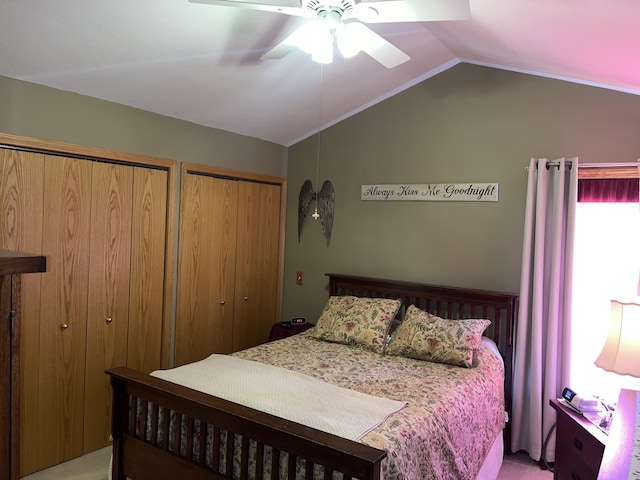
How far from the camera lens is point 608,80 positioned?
2740 mm

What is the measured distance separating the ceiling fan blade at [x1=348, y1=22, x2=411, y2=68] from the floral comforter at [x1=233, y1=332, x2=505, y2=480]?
157cm

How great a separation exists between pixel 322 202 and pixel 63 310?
214 cm


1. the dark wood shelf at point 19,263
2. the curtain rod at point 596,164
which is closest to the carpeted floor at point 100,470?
the curtain rod at point 596,164

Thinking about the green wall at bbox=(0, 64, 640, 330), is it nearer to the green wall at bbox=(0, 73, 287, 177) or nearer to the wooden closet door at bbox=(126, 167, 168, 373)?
the green wall at bbox=(0, 73, 287, 177)

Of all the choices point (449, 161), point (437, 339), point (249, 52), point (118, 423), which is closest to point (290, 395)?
point (118, 423)

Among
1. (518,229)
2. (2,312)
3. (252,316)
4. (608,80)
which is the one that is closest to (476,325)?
(518,229)

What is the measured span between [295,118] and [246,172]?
0.60 metres

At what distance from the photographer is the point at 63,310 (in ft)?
9.21

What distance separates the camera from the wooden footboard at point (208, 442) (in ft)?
5.30

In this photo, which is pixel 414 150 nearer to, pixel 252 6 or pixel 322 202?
pixel 322 202

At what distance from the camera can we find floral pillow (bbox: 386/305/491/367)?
2.79m

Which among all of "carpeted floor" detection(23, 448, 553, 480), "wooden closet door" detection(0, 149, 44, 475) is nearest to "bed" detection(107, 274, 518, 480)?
"carpeted floor" detection(23, 448, 553, 480)

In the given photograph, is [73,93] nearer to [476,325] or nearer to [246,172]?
[246,172]

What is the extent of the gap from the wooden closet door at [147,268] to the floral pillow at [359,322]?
113 centimetres
